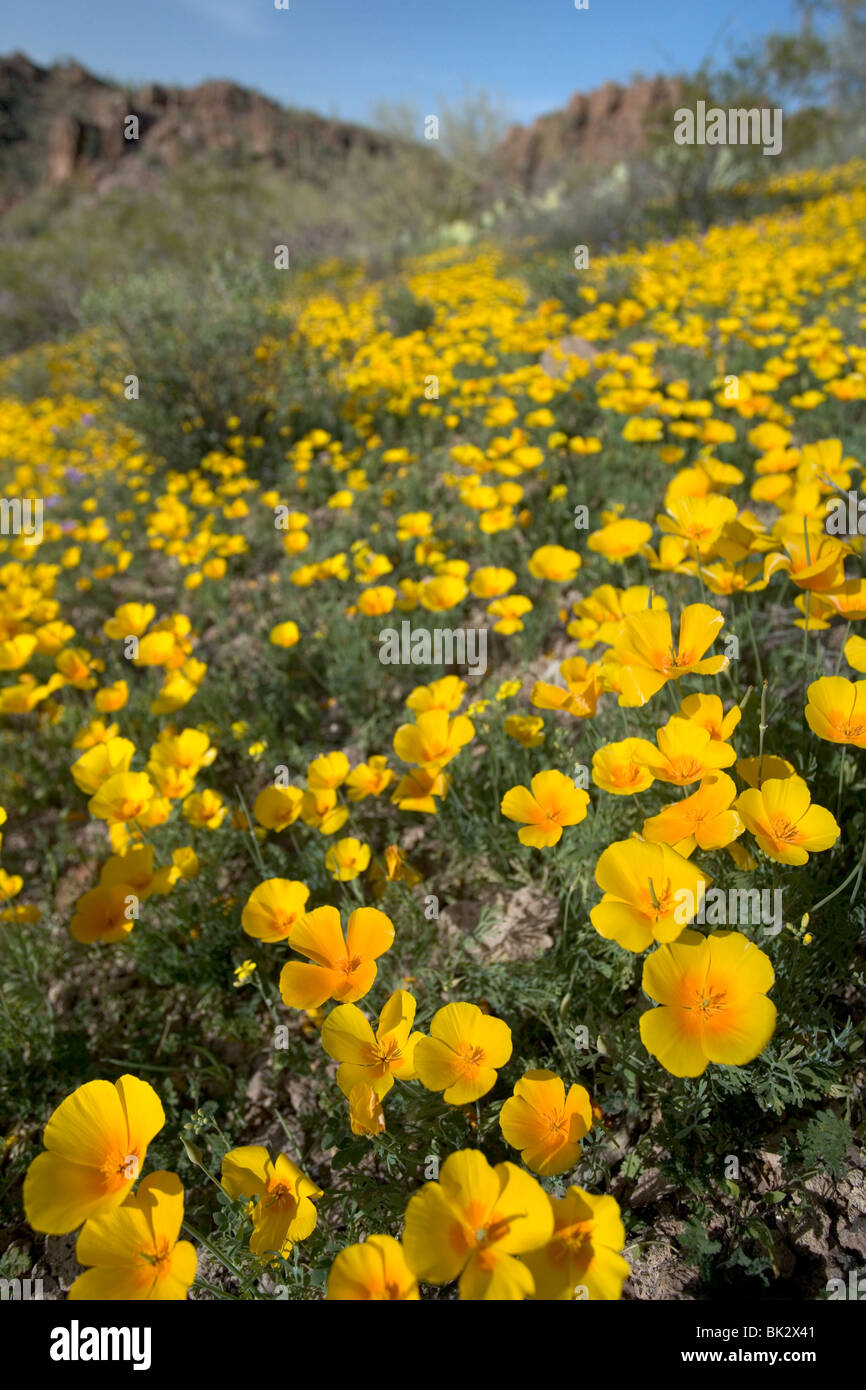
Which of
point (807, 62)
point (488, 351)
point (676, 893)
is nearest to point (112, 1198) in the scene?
point (676, 893)

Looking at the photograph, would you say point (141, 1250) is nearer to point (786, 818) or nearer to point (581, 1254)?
point (581, 1254)

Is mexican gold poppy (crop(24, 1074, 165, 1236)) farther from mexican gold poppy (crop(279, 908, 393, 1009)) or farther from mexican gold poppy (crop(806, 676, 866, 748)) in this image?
mexican gold poppy (crop(806, 676, 866, 748))

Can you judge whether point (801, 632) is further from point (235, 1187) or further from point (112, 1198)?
point (112, 1198)

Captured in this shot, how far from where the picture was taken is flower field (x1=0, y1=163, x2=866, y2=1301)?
1.21m

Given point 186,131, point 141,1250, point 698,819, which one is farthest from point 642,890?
point 186,131

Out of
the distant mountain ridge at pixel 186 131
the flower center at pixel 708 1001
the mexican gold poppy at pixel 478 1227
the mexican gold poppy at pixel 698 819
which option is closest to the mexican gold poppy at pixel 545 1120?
the mexican gold poppy at pixel 478 1227

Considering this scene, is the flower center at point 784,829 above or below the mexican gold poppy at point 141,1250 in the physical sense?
above

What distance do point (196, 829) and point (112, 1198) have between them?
142cm

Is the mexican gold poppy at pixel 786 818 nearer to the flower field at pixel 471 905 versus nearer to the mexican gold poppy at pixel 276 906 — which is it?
the flower field at pixel 471 905

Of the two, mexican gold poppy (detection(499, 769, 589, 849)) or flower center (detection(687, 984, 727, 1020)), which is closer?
flower center (detection(687, 984, 727, 1020))

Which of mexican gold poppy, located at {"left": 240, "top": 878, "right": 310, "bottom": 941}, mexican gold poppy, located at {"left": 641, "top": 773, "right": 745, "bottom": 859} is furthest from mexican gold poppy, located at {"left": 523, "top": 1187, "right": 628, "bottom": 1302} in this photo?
mexican gold poppy, located at {"left": 240, "top": 878, "right": 310, "bottom": 941}

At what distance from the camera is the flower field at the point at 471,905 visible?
1206mm

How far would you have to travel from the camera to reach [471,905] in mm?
2182

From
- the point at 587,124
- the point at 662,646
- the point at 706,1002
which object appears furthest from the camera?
the point at 587,124
